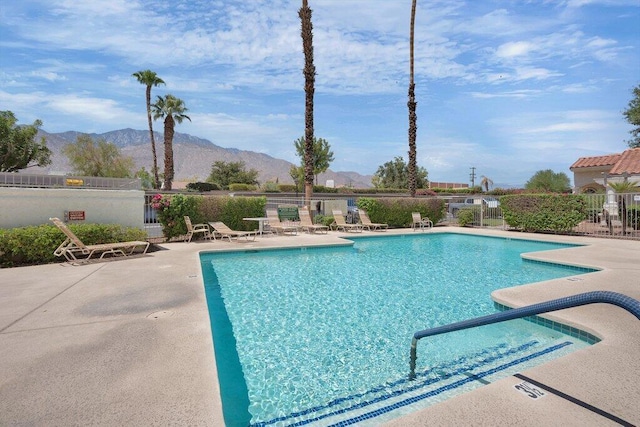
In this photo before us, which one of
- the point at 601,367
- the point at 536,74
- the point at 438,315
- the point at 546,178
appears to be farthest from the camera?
the point at 546,178

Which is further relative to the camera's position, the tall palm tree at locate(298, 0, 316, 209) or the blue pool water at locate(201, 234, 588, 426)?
the tall palm tree at locate(298, 0, 316, 209)

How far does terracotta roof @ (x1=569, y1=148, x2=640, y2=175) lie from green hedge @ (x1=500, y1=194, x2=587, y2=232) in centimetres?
589

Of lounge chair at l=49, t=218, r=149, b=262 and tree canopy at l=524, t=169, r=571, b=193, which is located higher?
tree canopy at l=524, t=169, r=571, b=193

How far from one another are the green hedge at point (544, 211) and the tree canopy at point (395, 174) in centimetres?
4241

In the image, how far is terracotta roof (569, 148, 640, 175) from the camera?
Result: 1753 centimetres

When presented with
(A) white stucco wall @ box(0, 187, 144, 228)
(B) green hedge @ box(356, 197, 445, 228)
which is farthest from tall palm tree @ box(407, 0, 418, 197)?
(A) white stucco wall @ box(0, 187, 144, 228)

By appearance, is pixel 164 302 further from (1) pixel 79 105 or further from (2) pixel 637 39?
(1) pixel 79 105

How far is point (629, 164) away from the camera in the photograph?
58.9 feet

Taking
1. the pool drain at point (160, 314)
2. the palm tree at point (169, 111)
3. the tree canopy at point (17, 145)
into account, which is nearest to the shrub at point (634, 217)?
the pool drain at point (160, 314)

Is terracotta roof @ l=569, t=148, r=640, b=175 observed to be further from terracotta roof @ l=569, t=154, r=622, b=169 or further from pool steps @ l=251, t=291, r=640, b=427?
pool steps @ l=251, t=291, r=640, b=427

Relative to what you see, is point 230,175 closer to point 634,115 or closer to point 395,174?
point 395,174

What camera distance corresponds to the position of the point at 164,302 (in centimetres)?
479

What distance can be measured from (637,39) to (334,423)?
63.3 feet

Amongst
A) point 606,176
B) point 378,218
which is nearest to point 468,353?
point 378,218
